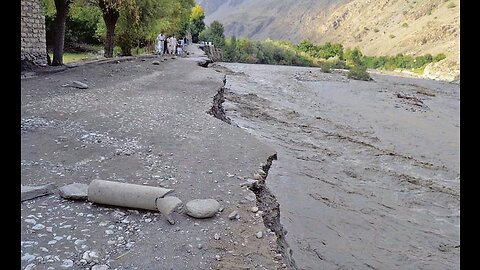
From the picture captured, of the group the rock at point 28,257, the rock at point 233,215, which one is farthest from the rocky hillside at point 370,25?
the rock at point 28,257

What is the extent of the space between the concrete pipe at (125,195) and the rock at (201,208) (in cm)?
36

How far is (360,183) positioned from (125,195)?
7238mm

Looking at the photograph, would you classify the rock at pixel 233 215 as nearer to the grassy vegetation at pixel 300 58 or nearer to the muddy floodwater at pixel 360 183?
the muddy floodwater at pixel 360 183

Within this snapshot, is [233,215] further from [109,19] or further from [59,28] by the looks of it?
[109,19]

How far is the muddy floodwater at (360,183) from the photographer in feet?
24.1

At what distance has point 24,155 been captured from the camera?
6531 mm

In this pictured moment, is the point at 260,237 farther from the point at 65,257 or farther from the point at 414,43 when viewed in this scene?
the point at 414,43

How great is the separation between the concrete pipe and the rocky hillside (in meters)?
37.6

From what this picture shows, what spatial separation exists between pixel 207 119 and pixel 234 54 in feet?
178

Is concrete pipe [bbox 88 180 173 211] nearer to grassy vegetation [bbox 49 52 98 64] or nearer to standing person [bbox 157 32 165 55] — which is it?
grassy vegetation [bbox 49 52 98 64]

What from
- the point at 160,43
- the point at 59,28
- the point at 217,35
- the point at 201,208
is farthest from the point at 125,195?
the point at 217,35

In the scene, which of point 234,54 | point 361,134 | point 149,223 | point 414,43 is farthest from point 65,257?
point 414,43

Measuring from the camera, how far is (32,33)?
14.7 meters

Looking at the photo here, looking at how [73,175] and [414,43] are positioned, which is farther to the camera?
[414,43]
